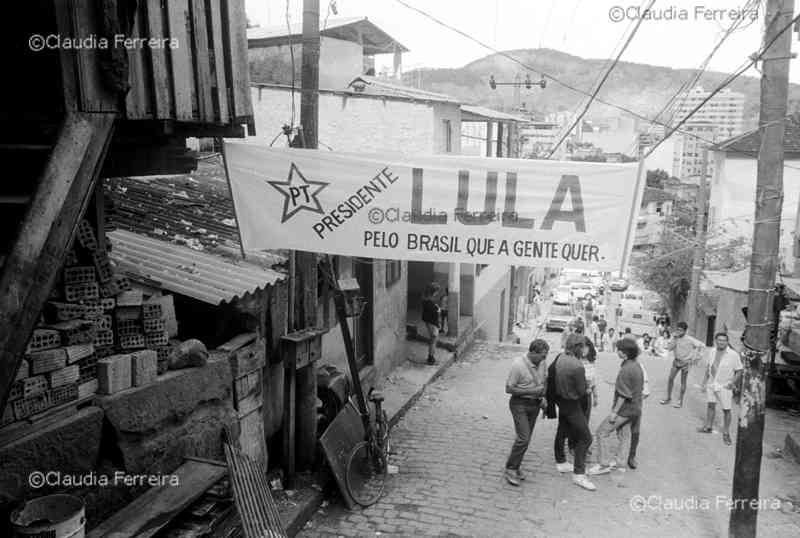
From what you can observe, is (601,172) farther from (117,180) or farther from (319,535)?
(117,180)

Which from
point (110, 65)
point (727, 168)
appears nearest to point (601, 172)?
point (110, 65)

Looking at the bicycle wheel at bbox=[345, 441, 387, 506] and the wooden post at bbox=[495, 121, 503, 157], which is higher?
the wooden post at bbox=[495, 121, 503, 157]

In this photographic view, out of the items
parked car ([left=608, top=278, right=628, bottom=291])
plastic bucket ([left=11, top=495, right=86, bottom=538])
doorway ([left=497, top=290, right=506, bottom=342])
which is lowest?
parked car ([left=608, top=278, right=628, bottom=291])

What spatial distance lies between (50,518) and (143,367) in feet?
4.59

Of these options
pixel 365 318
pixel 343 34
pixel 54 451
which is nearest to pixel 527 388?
pixel 365 318

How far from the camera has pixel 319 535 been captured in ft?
21.8

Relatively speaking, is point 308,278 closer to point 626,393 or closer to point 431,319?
point 626,393

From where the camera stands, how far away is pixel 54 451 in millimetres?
4391

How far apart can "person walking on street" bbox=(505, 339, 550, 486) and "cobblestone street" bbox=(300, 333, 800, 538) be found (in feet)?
2.52

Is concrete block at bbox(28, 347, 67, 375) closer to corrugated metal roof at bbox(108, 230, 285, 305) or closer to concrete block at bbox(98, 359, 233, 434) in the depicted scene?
concrete block at bbox(98, 359, 233, 434)

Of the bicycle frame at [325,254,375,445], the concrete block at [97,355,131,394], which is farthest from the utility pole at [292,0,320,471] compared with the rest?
the concrete block at [97,355,131,394]

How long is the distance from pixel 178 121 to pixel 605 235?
3694 mm

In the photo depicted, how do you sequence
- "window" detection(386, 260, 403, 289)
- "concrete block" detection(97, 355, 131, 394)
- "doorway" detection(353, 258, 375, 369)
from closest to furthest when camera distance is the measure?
"concrete block" detection(97, 355, 131, 394) → "doorway" detection(353, 258, 375, 369) → "window" detection(386, 260, 403, 289)

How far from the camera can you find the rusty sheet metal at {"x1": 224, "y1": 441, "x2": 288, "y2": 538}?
5.25m
